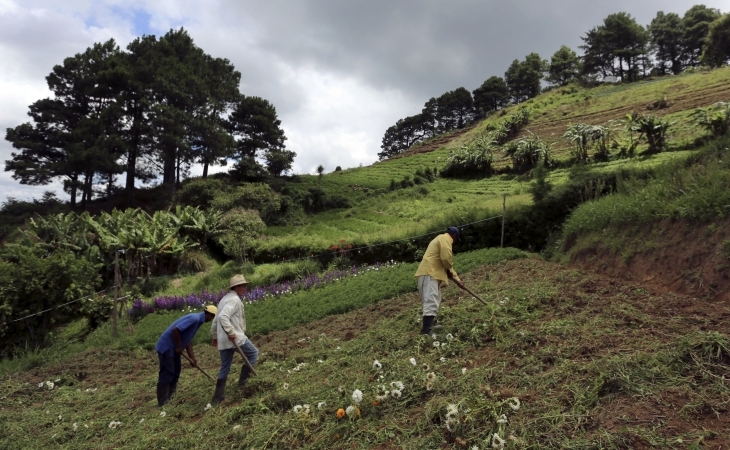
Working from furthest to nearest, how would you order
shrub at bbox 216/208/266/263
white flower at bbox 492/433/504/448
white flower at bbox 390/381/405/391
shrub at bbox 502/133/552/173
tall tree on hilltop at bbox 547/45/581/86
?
tall tree on hilltop at bbox 547/45/581/86 → shrub at bbox 502/133/552/173 → shrub at bbox 216/208/266/263 → white flower at bbox 390/381/405/391 → white flower at bbox 492/433/504/448

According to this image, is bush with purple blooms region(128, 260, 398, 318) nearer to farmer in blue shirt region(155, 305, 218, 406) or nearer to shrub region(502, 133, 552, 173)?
farmer in blue shirt region(155, 305, 218, 406)

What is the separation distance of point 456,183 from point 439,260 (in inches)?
944

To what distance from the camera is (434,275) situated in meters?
6.54

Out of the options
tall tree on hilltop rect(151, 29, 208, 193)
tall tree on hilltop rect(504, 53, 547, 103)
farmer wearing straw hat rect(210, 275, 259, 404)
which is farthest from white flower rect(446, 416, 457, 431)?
tall tree on hilltop rect(504, 53, 547, 103)

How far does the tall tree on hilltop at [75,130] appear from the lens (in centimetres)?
2675

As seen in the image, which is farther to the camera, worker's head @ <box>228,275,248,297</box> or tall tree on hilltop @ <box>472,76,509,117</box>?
tall tree on hilltop @ <box>472,76,509,117</box>

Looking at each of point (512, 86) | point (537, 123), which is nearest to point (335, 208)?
point (537, 123)

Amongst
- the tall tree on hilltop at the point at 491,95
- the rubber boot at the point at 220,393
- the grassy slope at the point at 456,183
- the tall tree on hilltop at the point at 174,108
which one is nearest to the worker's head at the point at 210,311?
the rubber boot at the point at 220,393

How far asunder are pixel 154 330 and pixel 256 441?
27.4ft

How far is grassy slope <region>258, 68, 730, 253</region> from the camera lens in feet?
57.3

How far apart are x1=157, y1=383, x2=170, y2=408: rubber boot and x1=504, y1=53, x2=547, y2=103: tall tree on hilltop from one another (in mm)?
65283

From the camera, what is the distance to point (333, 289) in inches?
507

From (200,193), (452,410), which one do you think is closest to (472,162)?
(200,193)

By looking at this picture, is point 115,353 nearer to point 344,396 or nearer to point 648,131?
point 344,396
